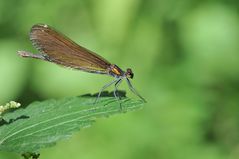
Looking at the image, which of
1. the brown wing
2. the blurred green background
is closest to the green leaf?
the brown wing

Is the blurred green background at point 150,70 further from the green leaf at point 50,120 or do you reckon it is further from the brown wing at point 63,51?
the green leaf at point 50,120

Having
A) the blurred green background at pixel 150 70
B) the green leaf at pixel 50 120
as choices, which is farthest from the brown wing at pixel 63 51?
the blurred green background at pixel 150 70

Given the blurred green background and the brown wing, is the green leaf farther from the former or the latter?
the blurred green background

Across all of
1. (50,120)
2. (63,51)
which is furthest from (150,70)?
(50,120)

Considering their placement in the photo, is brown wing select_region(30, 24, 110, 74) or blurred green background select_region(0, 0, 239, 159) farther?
blurred green background select_region(0, 0, 239, 159)

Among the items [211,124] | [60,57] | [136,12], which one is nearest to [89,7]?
[136,12]

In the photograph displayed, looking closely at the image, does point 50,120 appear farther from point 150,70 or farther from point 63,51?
point 150,70
